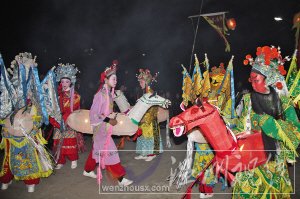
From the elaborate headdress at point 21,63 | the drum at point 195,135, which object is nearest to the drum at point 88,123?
the drum at point 195,135

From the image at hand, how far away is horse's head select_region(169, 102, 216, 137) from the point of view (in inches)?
110

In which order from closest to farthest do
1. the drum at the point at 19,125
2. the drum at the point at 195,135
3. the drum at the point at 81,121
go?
1. the drum at the point at 195,135
2. the drum at the point at 19,125
3. the drum at the point at 81,121

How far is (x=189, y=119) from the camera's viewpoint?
2.82m

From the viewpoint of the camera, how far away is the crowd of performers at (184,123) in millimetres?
3141

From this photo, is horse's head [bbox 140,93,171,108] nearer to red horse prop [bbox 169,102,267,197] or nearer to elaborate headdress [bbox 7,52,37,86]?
red horse prop [bbox 169,102,267,197]

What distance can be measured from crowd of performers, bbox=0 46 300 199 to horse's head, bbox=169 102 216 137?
11mm

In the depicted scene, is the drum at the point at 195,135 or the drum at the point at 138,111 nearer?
the drum at the point at 195,135

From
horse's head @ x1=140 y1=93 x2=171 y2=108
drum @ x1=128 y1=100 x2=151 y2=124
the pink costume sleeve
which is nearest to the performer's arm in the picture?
the pink costume sleeve

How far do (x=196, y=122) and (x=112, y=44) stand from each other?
1221 centimetres

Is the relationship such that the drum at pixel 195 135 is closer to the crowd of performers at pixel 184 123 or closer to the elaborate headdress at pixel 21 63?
the crowd of performers at pixel 184 123

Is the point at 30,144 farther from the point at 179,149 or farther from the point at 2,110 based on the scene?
the point at 179,149

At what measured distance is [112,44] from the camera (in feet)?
47.2

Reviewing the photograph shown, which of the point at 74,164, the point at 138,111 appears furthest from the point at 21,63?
the point at 74,164

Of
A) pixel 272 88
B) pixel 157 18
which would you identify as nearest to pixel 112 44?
pixel 157 18
